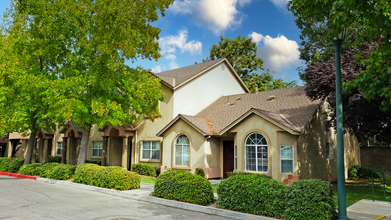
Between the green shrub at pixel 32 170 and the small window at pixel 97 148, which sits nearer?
the green shrub at pixel 32 170

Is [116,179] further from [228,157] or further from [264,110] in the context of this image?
[264,110]

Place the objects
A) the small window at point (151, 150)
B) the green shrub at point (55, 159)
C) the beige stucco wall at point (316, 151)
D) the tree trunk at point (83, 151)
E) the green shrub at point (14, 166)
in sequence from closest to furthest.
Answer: the beige stucco wall at point (316, 151) < the tree trunk at point (83, 151) < the small window at point (151, 150) < the green shrub at point (14, 166) < the green shrub at point (55, 159)

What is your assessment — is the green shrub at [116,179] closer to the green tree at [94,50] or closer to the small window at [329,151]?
the green tree at [94,50]

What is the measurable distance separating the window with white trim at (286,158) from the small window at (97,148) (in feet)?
55.5

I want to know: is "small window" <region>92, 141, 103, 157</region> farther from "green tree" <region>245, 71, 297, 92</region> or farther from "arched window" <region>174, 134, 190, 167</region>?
"green tree" <region>245, 71, 297, 92</region>

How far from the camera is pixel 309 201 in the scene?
7.89m

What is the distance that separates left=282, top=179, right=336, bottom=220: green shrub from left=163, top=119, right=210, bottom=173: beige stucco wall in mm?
9889

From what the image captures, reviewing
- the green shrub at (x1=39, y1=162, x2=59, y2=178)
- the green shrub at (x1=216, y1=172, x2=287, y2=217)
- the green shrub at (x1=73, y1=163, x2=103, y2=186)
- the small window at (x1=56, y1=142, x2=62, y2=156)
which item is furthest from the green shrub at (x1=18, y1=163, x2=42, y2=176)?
the green shrub at (x1=216, y1=172, x2=287, y2=217)

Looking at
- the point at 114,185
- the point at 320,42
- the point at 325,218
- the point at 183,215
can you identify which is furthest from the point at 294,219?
the point at 320,42

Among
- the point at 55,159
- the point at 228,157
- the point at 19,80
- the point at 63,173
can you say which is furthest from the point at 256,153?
the point at 55,159

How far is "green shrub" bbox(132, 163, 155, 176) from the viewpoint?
66.2 feet

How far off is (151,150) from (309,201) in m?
15.3

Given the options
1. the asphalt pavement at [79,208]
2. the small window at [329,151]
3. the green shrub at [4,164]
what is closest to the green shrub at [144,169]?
the asphalt pavement at [79,208]

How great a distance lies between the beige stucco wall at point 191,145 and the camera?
18.1 m
